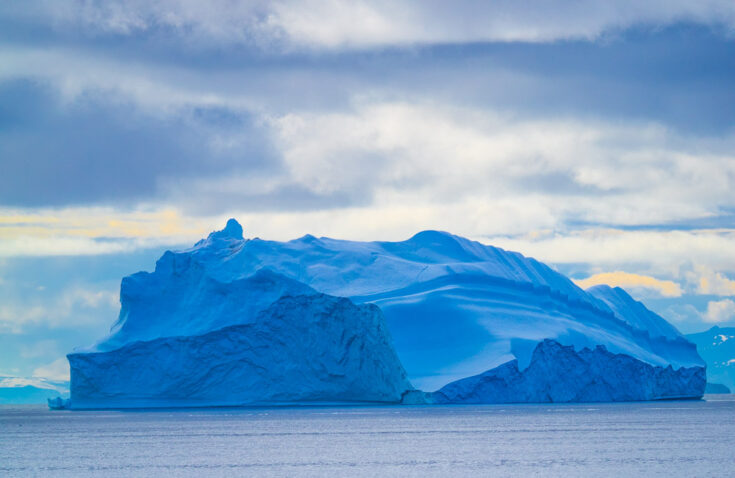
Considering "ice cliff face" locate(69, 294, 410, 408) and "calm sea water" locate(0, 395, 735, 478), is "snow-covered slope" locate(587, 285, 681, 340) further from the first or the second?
"ice cliff face" locate(69, 294, 410, 408)

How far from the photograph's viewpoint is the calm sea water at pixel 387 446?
28.6 meters

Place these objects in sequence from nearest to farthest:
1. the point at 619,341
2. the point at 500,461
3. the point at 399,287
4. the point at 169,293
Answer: the point at 500,461, the point at 169,293, the point at 399,287, the point at 619,341

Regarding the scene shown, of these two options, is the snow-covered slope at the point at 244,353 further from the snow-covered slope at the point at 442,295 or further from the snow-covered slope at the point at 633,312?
the snow-covered slope at the point at 633,312

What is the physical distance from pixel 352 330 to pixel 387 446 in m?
12.4

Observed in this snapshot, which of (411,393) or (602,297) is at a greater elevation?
(602,297)

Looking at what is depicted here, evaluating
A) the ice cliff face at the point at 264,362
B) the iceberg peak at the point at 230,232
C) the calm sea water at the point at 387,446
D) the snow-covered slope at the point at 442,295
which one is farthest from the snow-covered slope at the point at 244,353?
the iceberg peak at the point at 230,232

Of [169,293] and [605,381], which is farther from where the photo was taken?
[605,381]

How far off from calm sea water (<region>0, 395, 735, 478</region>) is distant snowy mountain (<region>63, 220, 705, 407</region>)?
7.12ft

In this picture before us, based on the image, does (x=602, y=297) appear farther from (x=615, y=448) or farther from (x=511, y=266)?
(x=615, y=448)

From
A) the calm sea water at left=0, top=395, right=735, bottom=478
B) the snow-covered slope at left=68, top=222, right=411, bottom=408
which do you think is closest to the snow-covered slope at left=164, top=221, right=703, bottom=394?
the snow-covered slope at left=68, top=222, right=411, bottom=408

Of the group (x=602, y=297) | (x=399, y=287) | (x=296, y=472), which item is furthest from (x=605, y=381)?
(x=296, y=472)

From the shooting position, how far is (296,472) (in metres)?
27.9

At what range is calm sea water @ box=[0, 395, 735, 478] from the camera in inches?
1125

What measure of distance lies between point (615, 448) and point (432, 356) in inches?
1014
